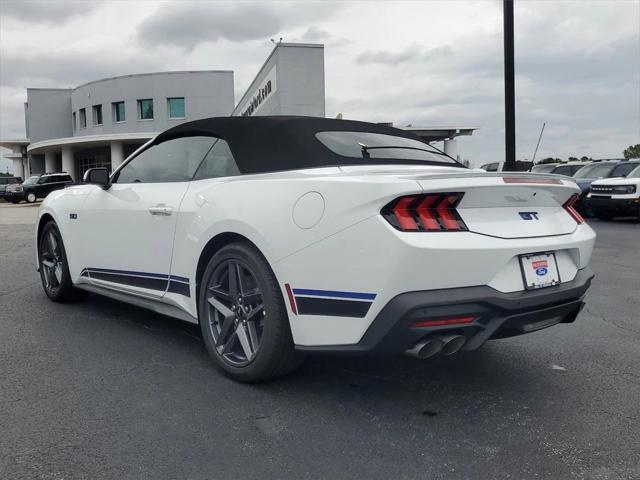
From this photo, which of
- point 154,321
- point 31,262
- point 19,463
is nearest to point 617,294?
point 154,321

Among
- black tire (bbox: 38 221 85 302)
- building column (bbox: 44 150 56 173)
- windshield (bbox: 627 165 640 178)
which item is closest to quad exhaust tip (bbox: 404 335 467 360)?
black tire (bbox: 38 221 85 302)

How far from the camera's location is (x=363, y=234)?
2.66 m

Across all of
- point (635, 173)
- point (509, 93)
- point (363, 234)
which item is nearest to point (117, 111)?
point (635, 173)

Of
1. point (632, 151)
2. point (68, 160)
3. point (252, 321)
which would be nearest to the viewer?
point (252, 321)

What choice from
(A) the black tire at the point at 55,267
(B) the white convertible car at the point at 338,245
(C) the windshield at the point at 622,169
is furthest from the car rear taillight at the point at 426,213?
(C) the windshield at the point at 622,169

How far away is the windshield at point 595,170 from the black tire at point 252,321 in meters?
16.8

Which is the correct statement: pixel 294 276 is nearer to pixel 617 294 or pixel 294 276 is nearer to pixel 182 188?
pixel 182 188

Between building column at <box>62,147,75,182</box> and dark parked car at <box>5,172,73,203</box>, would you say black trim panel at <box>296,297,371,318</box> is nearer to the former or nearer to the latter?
dark parked car at <box>5,172,73,203</box>

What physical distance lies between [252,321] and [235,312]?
14cm

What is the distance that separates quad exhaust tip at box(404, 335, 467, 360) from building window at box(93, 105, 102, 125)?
2038 inches

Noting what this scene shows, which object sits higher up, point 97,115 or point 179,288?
point 97,115

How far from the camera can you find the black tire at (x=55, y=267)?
16.9 feet

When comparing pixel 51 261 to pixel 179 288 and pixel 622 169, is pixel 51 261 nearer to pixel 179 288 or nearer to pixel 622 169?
pixel 179 288

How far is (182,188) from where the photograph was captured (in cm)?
379
